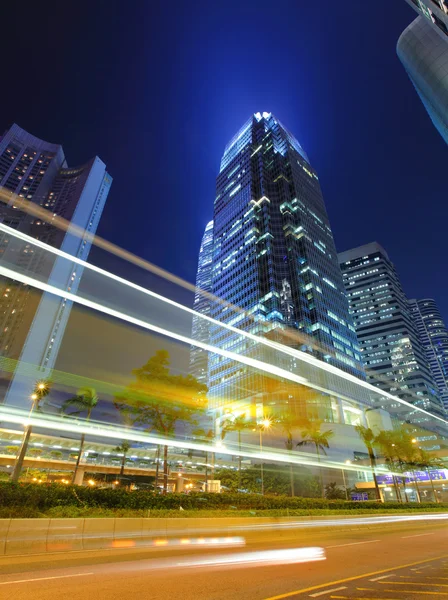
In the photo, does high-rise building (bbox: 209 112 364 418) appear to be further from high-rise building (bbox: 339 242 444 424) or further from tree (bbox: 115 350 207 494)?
tree (bbox: 115 350 207 494)

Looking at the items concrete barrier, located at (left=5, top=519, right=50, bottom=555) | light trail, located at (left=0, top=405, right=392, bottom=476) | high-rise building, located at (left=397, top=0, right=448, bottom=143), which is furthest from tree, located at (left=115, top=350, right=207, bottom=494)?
high-rise building, located at (left=397, top=0, right=448, bottom=143)

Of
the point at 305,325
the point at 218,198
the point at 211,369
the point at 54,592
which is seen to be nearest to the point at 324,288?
the point at 305,325

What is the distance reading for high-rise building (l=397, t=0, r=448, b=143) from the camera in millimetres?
62434

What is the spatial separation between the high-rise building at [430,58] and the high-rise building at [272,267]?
56.2 metres

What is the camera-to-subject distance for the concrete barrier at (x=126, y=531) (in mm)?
10727

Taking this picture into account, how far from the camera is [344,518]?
24922 millimetres

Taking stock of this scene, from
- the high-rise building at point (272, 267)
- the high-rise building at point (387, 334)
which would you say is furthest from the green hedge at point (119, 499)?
the high-rise building at point (387, 334)

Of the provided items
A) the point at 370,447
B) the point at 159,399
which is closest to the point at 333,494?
the point at 370,447

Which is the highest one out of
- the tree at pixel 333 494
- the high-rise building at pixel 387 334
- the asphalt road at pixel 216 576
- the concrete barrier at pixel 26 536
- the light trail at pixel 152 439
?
the high-rise building at pixel 387 334

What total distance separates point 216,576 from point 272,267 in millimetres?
108377

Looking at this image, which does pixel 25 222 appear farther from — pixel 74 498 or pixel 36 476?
pixel 74 498

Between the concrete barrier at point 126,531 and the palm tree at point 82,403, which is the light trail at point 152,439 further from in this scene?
the concrete barrier at point 126,531

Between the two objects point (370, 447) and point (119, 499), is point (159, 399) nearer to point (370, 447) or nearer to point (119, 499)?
point (119, 499)

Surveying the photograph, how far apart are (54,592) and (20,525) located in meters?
6.02
